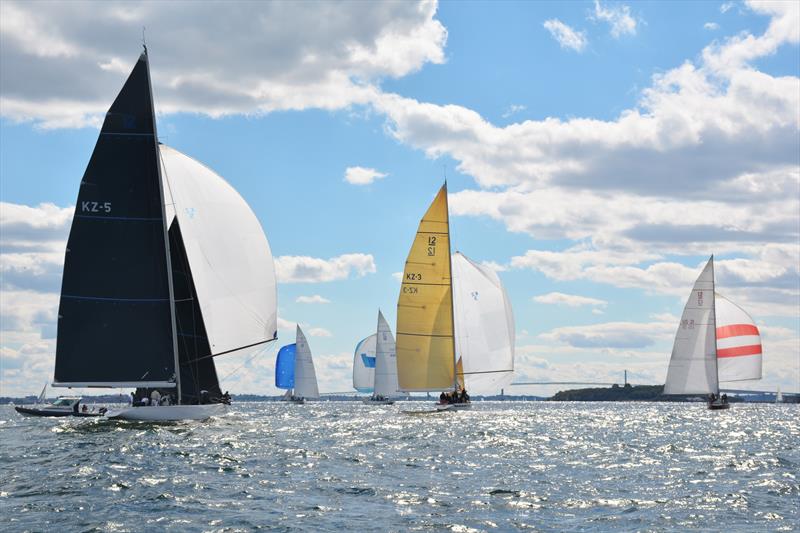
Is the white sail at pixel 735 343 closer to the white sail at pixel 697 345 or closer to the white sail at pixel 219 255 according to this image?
the white sail at pixel 697 345

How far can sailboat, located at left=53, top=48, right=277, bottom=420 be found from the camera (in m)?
41.9

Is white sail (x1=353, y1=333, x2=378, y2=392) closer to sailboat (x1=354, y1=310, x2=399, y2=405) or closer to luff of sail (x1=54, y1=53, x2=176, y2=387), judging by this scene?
sailboat (x1=354, y1=310, x2=399, y2=405)

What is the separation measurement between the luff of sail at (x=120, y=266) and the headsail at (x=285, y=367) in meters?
89.5

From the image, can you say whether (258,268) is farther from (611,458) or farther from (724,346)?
(724,346)

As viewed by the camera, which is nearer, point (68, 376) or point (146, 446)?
point (146, 446)

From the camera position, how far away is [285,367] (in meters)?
133

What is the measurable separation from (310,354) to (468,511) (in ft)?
353

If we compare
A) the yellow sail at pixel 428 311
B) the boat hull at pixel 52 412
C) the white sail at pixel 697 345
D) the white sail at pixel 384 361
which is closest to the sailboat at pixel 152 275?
the yellow sail at pixel 428 311

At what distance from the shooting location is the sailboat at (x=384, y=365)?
357 feet

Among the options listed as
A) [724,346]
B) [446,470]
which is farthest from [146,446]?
[724,346]

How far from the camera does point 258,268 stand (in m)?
45.1

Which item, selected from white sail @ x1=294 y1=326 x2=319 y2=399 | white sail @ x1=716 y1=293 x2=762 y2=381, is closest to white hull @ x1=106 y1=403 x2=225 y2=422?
white sail @ x1=716 y1=293 x2=762 y2=381

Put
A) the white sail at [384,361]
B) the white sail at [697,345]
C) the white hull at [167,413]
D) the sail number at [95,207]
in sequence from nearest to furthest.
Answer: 1. the sail number at [95,207]
2. the white hull at [167,413]
3. the white sail at [697,345]
4. the white sail at [384,361]

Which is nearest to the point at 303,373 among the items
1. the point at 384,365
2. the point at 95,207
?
the point at 384,365
